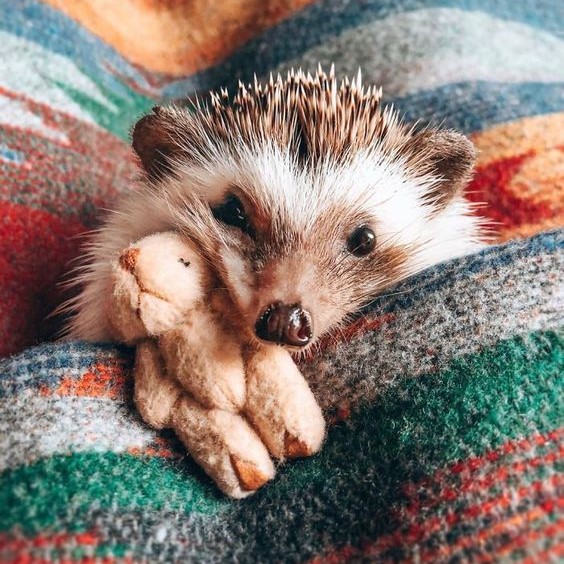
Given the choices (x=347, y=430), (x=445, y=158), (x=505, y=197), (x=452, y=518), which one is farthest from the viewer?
(x=505, y=197)

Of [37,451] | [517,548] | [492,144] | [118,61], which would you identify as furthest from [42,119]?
[517,548]

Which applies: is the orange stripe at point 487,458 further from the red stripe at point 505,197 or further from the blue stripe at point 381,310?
the red stripe at point 505,197

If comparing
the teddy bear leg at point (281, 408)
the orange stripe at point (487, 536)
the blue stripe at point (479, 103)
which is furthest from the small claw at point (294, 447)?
the blue stripe at point (479, 103)

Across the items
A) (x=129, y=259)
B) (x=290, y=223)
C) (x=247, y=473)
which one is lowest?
(x=247, y=473)

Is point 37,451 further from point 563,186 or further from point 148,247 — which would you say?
point 563,186

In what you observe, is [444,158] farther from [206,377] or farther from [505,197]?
[206,377]

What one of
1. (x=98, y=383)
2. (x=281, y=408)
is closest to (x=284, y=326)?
(x=281, y=408)

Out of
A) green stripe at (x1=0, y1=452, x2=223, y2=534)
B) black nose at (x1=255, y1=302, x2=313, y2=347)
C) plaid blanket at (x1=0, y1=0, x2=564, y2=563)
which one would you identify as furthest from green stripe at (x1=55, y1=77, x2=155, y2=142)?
green stripe at (x1=0, y1=452, x2=223, y2=534)
